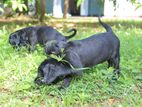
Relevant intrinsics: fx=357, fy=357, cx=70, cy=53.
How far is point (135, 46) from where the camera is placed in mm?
6691

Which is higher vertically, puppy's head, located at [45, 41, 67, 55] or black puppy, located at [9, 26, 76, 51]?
puppy's head, located at [45, 41, 67, 55]

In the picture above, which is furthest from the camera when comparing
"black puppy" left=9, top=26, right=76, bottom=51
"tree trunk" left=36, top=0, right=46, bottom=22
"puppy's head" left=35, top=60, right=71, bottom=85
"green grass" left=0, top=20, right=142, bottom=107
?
"tree trunk" left=36, top=0, right=46, bottom=22

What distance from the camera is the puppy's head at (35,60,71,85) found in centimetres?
404

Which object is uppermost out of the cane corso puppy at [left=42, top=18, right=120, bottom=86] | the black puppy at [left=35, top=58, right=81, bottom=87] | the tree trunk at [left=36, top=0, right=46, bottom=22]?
the cane corso puppy at [left=42, top=18, right=120, bottom=86]

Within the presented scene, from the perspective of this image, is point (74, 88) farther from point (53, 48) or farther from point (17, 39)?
point (17, 39)

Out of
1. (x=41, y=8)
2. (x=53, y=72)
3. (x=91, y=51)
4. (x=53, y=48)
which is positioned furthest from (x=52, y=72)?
(x=41, y=8)

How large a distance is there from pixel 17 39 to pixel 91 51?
1.88m

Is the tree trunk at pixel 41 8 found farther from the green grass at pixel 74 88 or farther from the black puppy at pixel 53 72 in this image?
the black puppy at pixel 53 72

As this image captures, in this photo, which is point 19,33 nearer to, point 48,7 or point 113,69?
point 113,69

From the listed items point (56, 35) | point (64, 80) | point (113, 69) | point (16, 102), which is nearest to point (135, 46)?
point (56, 35)

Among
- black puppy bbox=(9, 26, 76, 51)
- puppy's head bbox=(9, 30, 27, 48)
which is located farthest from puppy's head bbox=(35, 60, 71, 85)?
puppy's head bbox=(9, 30, 27, 48)

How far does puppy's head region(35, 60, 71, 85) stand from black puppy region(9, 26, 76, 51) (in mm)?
1728

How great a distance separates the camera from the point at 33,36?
19.5 feet

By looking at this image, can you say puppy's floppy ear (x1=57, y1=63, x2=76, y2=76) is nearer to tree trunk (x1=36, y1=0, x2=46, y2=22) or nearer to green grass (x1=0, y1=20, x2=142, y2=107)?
green grass (x1=0, y1=20, x2=142, y2=107)
